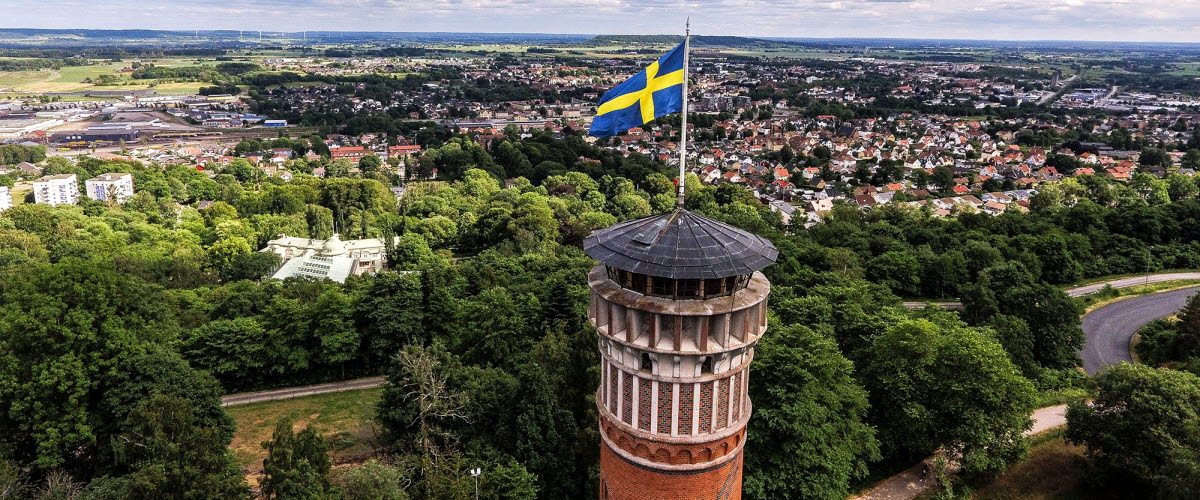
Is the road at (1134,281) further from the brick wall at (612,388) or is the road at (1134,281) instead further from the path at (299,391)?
the brick wall at (612,388)

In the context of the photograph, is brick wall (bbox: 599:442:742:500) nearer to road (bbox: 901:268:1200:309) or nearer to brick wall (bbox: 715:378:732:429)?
brick wall (bbox: 715:378:732:429)

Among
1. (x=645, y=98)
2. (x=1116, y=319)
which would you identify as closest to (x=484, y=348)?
(x=645, y=98)

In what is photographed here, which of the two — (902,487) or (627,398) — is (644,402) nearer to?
(627,398)

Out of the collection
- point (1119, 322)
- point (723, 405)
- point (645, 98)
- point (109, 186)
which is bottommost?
point (1119, 322)

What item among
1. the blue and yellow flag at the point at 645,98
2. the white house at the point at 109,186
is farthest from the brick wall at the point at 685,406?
the white house at the point at 109,186

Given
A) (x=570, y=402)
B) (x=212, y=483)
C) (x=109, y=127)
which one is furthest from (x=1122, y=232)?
(x=109, y=127)

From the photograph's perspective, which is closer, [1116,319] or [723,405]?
[723,405]
